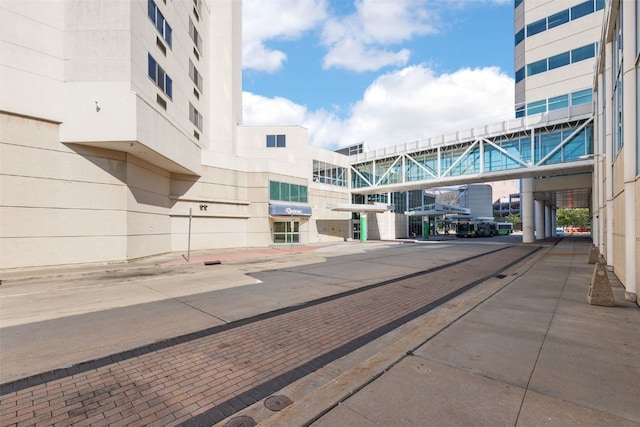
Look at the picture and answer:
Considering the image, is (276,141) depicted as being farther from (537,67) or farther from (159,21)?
(537,67)

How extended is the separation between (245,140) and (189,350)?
1151 inches

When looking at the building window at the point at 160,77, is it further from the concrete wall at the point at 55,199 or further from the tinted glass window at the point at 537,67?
the tinted glass window at the point at 537,67

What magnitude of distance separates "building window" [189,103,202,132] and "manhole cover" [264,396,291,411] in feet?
81.6

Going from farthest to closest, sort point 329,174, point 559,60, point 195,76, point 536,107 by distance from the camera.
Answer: point 329,174
point 536,107
point 559,60
point 195,76

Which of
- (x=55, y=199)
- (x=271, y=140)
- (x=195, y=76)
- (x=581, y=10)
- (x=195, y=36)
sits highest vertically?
(x=581, y=10)

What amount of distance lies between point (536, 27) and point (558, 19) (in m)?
2.11

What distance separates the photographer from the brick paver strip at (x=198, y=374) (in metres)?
3.35

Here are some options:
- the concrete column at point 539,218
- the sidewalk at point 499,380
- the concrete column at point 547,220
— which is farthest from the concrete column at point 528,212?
the sidewalk at point 499,380

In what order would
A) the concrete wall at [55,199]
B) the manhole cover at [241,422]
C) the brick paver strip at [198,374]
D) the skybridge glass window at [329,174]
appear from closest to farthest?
the manhole cover at [241,422] < the brick paver strip at [198,374] < the concrete wall at [55,199] < the skybridge glass window at [329,174]

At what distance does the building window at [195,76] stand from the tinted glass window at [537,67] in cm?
3663

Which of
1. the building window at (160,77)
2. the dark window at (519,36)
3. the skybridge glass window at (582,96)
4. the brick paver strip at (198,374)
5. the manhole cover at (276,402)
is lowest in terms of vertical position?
the brick paver strip at (198,374)

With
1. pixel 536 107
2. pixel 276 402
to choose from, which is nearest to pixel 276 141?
pixel 536 107

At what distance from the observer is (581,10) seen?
31188mm

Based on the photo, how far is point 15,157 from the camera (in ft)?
42.8
